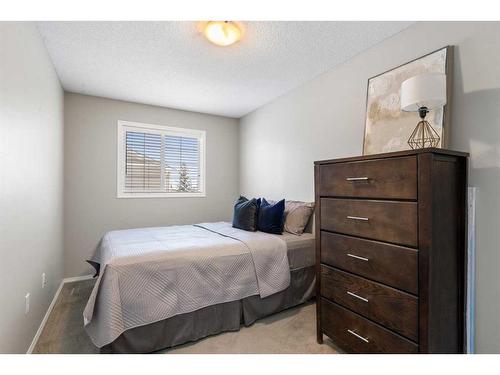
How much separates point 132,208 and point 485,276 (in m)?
3.70

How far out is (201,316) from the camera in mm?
1922

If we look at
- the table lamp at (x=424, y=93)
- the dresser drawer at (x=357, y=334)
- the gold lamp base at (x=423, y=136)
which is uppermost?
the table lamp at (x=424, y=93)

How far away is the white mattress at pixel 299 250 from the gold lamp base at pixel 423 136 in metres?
1.25

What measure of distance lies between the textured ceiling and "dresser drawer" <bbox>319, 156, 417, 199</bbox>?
3.77 ft

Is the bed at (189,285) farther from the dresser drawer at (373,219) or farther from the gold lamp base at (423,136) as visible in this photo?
the gold lamp base at (423,136)

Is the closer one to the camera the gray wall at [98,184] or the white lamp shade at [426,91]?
the white lamp shade at [426,91]

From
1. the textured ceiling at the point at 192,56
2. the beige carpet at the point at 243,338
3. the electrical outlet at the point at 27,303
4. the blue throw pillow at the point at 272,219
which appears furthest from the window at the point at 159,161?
the electrical outlet at the point at 27,303

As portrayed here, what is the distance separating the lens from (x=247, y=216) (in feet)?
9.30

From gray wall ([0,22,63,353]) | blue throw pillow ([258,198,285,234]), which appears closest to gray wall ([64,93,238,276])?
gray wall ([0,22,63,353])

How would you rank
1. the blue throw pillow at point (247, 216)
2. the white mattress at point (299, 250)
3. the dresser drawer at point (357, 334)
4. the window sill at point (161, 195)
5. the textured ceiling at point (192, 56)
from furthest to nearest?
the window sill at point (161, 195), the blue throw pillow at point (247, 216), the white mattress at point (299, 250), the textured ceiling at point (192, 56), the dresser drawer at point (357, 334)

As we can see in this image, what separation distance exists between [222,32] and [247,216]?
1762mm

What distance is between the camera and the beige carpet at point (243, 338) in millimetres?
1789

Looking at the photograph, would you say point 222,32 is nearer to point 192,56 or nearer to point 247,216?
point 192,56
